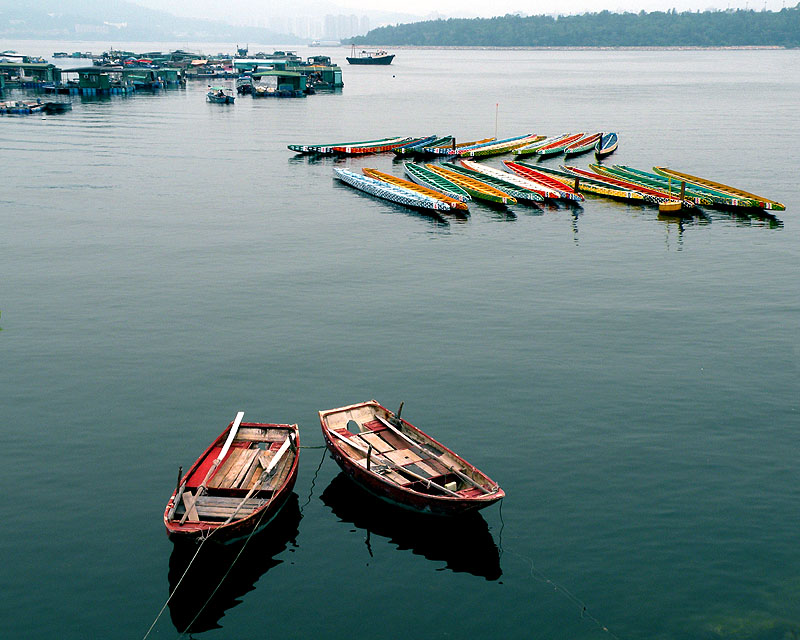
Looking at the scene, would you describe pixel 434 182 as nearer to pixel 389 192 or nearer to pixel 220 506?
pixel 389 192

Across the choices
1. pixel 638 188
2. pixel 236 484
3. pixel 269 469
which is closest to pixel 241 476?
pixel 236 484

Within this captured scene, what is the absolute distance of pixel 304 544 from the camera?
29.3 m

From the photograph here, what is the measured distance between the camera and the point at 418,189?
8938 centimetres

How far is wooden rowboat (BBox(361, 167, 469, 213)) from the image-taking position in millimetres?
81938

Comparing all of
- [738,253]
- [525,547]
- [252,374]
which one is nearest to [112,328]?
[252,374]

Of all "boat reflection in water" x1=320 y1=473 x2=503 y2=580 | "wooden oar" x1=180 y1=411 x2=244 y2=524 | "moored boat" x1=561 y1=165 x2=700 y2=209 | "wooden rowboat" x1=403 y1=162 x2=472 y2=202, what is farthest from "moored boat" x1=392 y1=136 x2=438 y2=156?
"boat reflection in water" x1=320 y1=473 x2=503 y2=580

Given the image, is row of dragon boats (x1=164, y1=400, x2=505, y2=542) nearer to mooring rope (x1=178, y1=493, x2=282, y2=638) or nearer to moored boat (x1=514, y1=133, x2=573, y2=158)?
mooring rope (x1=178, y1=493, x2=282, y2=638)

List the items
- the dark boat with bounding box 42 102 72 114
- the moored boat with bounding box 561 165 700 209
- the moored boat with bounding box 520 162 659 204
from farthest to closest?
1. the dark boat with bounding box 42 102 72 114
2. the moored boat with bounding box 520 162 659 204
3. the moored boat with bounding box 561 165 700 209

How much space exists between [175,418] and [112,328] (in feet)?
45.5

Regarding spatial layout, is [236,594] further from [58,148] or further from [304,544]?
[58,148]

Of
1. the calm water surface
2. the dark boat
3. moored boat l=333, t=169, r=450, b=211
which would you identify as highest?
the dark boat

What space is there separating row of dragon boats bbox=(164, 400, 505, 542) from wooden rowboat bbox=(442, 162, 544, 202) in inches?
2255

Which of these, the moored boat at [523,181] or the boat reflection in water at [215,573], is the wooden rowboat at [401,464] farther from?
the moored boat at [523,181]

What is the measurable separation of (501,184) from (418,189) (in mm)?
11084
